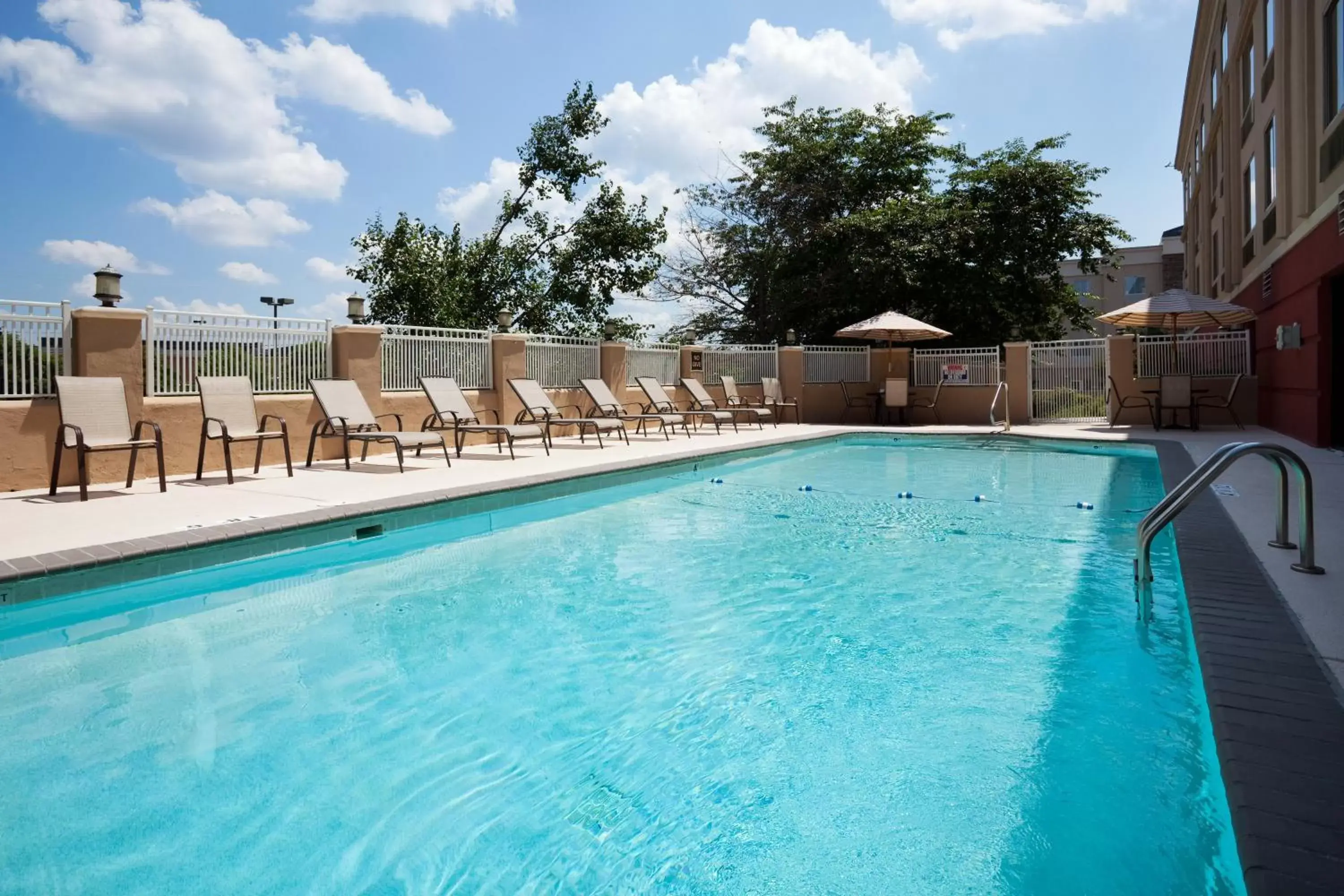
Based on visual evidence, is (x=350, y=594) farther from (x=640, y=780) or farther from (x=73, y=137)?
(x=73, y=137)

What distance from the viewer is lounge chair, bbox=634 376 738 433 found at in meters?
13.6

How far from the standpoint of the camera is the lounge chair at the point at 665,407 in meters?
13.6

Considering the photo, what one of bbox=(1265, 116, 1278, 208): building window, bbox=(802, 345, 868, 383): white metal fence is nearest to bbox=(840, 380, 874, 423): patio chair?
bbox=(802, 345, 868, 383): white metal fence

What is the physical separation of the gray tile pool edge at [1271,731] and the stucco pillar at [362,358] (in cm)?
892

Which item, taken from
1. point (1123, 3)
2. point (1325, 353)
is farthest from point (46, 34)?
point (1325, 353)

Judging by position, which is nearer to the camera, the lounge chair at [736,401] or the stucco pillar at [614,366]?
the stucco pillar at [614,366]

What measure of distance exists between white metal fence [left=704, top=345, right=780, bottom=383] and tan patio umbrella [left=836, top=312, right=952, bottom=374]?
172cm

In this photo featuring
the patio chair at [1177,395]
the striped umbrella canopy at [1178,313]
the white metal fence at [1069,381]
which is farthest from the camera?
the white metal fence at [1069,381]

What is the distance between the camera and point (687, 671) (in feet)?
10.7

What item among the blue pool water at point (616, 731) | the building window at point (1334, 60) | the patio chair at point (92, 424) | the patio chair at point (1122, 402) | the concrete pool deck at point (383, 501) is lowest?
the blue pool water at point (616, 731)

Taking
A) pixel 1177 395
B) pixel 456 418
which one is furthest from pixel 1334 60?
pixel 456 418

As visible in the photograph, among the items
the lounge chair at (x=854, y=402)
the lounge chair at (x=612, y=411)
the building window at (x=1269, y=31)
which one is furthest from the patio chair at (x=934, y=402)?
the building window at (x=1269, y=31)

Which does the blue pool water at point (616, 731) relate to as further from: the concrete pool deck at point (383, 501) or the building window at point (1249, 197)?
the building window at point (1249, 197)

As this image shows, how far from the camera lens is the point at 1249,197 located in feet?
49.7
